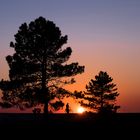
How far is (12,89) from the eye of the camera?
156 feet

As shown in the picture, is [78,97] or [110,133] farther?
[78,97]

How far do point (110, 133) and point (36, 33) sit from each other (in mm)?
23207

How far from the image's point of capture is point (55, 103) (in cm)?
4703

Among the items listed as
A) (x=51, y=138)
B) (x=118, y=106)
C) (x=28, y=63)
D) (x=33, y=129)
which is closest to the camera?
(x=51, y=138)

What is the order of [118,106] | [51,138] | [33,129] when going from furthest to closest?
[118,106]
[33,129]
[51,138]

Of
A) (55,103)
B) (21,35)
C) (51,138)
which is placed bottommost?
(51,138)

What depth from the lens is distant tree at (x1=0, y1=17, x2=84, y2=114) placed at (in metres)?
46.7

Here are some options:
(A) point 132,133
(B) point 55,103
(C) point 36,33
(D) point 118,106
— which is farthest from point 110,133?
(D) point 118,106

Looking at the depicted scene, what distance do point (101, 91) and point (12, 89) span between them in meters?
24.1

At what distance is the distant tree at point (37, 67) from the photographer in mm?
46688

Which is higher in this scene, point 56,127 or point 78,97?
point 78,97

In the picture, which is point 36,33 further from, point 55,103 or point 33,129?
point 33,129

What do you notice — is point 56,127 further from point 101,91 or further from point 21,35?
point 101,91

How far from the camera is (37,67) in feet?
153
